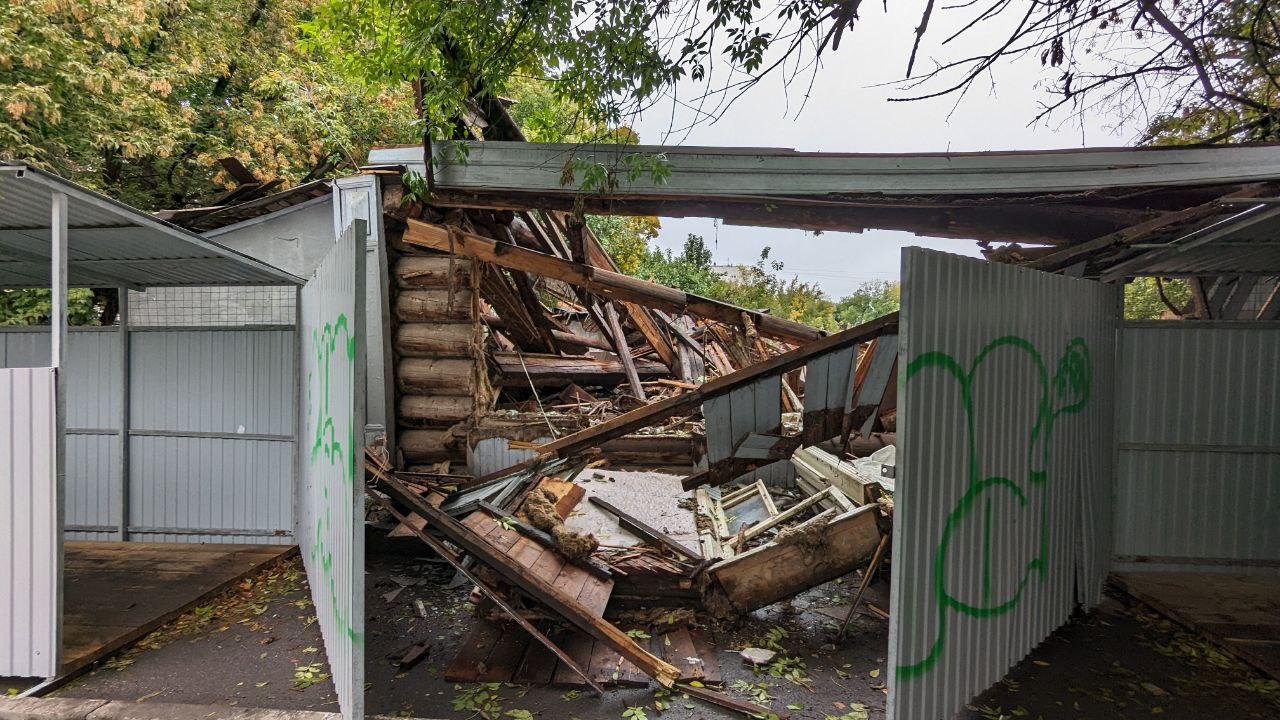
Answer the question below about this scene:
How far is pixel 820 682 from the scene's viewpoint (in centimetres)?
423

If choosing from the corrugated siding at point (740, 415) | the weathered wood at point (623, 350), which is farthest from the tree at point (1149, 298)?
the corrugated siding at point (740, 415)

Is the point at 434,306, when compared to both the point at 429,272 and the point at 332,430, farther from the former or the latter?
the point at 332,430

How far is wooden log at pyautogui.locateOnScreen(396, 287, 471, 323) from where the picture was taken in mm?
6645

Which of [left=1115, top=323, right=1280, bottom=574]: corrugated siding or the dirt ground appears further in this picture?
[left=1115, top=323, right=1280, bottom=574]: corrugated siding

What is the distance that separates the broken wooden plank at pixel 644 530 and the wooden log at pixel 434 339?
226 centimetres

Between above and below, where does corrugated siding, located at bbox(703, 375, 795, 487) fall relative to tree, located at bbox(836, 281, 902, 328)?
below

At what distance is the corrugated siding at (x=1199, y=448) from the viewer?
5527 millimetres

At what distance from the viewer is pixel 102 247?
5316 mm

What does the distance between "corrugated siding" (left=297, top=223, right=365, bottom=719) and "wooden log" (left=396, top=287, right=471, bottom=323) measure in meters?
1.46

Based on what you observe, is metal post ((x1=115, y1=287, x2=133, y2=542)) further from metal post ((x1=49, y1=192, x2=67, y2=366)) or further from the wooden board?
metal post ((x1=49, y1=192, x2=67, y2=366))

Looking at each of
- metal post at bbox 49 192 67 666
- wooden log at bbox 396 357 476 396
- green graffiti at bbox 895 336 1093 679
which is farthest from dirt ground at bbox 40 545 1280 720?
wooden log at bbox 396 357 476 396

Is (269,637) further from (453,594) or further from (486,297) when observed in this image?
(486,297)

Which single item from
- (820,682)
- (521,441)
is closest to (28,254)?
(521,441)

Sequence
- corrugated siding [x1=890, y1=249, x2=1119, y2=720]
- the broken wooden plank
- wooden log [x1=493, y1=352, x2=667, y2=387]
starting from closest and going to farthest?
corrugated siding [x1=890, y1=249, x2=1119, y2=720] < the broken wooden plank < wooden log [x1=493, y1=352, x2=667, y2=387]
